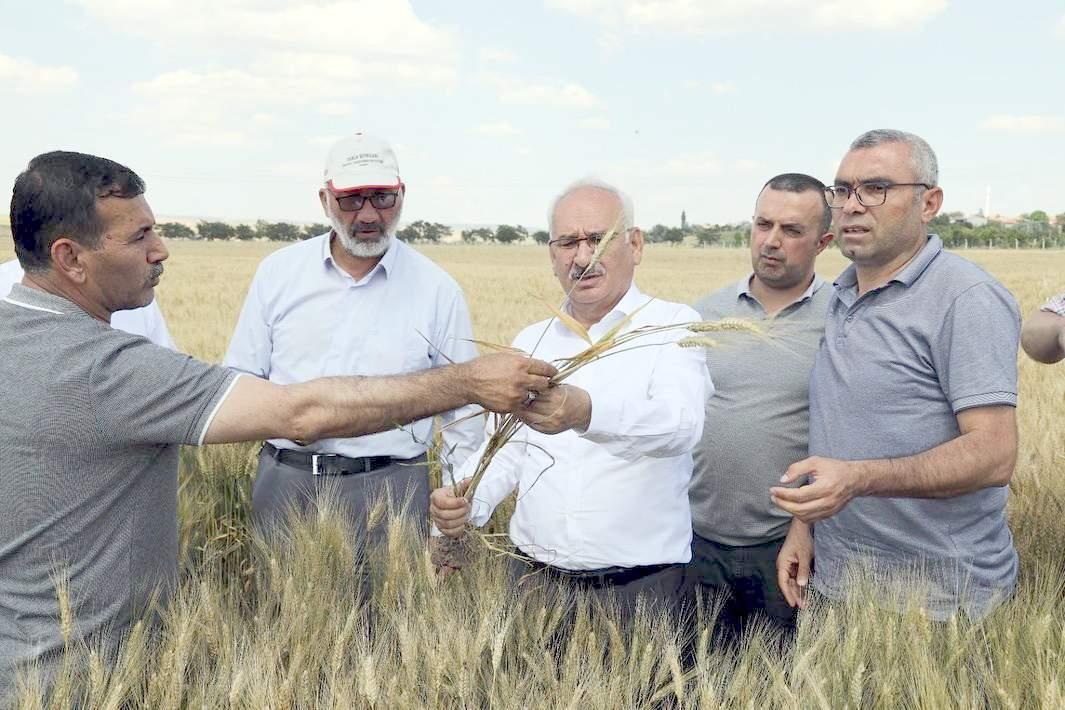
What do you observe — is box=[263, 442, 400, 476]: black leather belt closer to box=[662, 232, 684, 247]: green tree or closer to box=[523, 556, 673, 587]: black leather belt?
box=[523, 556, 673, 587]: black leather belt

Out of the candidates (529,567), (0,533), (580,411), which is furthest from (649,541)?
(0,533)

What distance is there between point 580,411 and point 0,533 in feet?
4.27

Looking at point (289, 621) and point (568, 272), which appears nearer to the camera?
point (289, 621)

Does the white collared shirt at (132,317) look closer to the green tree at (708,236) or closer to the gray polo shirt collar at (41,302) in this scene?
the gray polo shirt collar at (41,302)

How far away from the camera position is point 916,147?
250cm

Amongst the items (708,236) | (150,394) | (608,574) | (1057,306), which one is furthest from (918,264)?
(708,236)

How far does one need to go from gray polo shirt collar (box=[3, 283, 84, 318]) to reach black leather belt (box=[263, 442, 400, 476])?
1.54 m

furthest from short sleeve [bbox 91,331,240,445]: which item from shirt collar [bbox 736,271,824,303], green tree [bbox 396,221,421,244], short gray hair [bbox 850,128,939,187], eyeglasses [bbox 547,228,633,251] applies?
green tree [bbox 396,221,421,244]

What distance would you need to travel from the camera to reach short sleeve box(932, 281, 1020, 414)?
217 cm

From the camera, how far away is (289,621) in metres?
1.96

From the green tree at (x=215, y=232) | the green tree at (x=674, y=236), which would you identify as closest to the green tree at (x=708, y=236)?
the green tree at (x=674, y=236)

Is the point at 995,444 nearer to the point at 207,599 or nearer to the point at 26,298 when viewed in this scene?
the point at 207,599

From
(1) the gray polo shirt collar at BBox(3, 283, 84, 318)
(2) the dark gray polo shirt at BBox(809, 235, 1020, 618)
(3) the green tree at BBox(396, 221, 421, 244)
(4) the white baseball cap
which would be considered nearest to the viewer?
(1) the gray polo shirt collar at BBox(3, 283, 84, 318)

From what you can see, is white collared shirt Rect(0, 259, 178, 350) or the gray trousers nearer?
the gray trousers
